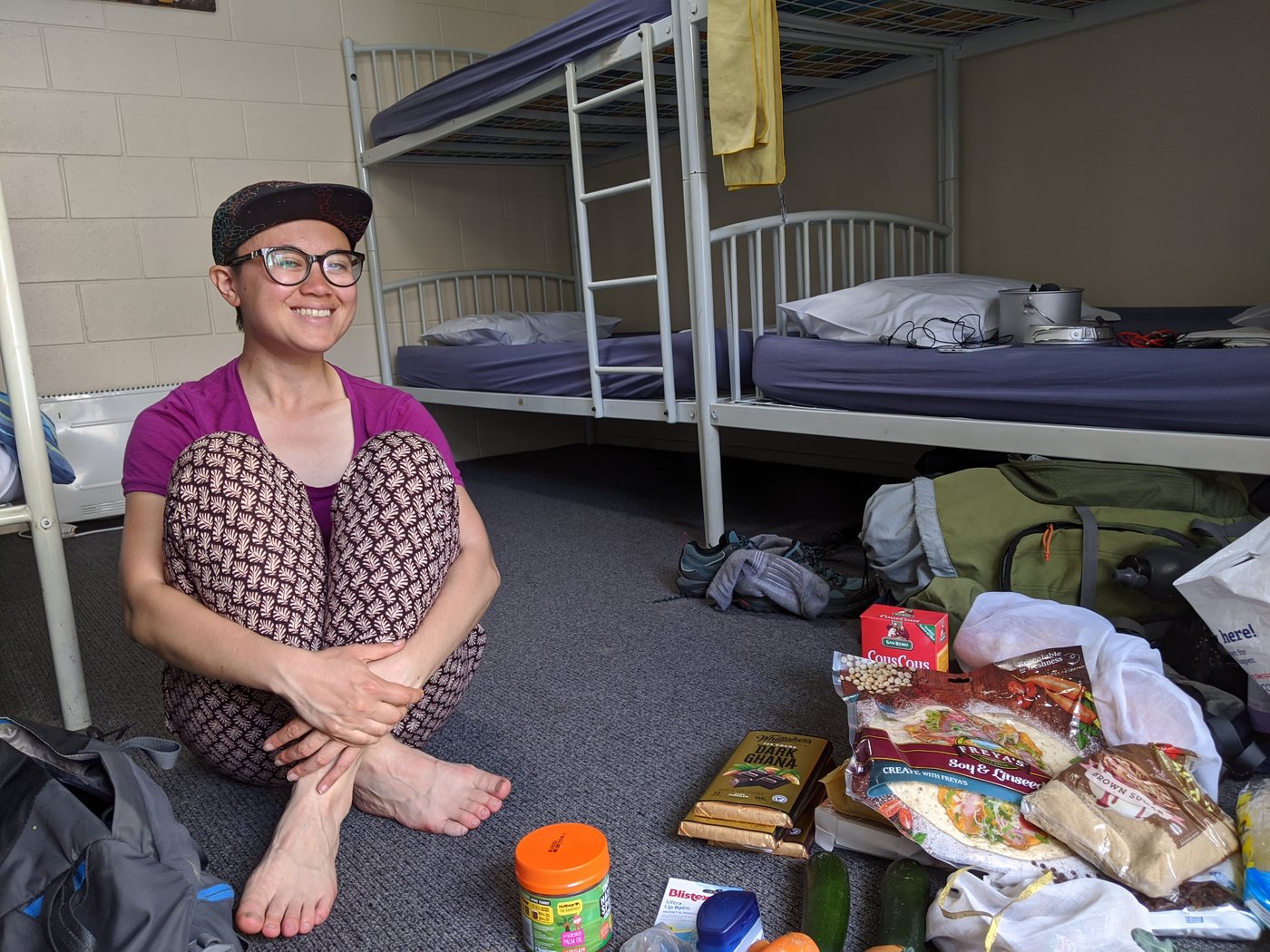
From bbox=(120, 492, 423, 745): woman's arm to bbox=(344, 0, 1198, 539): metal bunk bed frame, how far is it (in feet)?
3.93

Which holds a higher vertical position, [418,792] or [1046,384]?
[1046,384]

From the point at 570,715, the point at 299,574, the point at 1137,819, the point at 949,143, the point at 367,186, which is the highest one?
the point at 367,186

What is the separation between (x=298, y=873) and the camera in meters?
1.03

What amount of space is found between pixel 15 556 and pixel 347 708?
247cm

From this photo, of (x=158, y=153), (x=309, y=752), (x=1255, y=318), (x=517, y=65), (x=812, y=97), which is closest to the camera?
(x=309, y=752)

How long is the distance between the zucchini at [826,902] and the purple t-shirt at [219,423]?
0.67 metres

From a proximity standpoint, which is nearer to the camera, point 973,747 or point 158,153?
point 973,747

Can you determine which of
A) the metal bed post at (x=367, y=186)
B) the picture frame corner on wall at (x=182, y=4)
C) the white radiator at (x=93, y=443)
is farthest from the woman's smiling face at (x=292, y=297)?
the picture frame corner on wall at (x=182, y=4)

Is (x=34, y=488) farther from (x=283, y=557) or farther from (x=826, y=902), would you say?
(x=826, y=902)

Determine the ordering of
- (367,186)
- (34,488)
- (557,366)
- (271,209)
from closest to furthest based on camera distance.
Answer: (271,209) → (34,488) → (557,366) → (367,186)

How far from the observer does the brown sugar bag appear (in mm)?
926

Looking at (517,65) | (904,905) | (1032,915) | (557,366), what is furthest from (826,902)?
(517,65)

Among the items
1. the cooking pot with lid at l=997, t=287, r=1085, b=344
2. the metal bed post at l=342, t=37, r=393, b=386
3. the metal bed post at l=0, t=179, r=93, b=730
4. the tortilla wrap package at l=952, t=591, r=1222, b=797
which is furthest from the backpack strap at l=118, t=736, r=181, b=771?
the metal bed post at l=342, t=37, r=393, b=386

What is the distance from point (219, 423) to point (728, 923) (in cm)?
89
